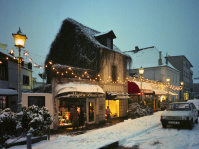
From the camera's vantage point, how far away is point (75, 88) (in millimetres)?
12414

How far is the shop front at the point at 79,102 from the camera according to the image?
39.5 ft

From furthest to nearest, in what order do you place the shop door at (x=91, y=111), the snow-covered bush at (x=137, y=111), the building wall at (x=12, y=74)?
the snow-covered bush at (x=137, y=111)
the building wall at (x=12, y=74)
the shop door at (x=91, y=111)

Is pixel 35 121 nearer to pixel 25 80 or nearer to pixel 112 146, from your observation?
pixel 112 146

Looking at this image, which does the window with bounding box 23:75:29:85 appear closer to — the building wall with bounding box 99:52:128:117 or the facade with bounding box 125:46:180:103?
the building wall with bounding box 99:52:128:117

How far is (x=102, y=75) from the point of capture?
15.8 m

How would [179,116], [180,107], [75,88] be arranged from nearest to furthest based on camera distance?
[179,116] < [180,107] < [75,88]

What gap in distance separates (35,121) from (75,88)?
5.46 metres

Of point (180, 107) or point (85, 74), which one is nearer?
point (180, 107)

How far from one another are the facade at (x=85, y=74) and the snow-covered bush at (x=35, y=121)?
12.8 ft

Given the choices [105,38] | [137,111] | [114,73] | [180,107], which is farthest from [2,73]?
[180,107]

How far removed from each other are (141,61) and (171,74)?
23.2ft

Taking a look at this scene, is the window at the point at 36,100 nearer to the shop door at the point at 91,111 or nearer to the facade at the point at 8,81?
the facade at the point at 8,81

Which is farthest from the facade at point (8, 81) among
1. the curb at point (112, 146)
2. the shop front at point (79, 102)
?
the curb at point (112, 146)

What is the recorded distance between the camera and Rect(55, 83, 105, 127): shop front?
12034mm
